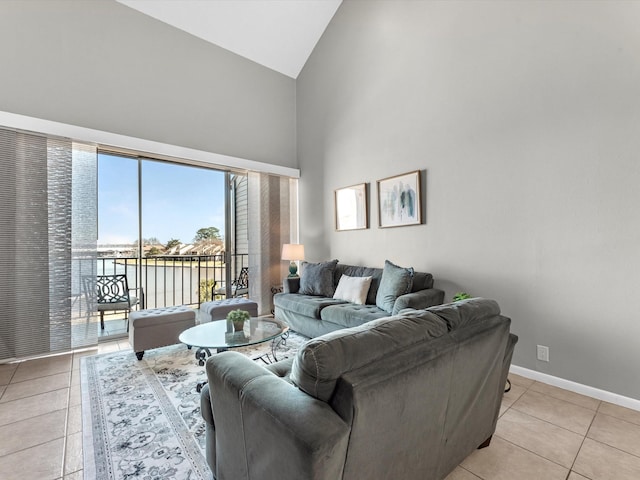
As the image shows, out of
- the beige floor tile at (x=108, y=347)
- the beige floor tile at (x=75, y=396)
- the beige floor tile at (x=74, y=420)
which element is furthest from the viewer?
the beige floor tile at (x=108, y=347)

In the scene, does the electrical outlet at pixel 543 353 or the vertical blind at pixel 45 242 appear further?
the vertical blind at pixel 45 242

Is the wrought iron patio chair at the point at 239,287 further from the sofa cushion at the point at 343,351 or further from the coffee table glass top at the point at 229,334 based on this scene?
the sofa cushion at the point at 343,351

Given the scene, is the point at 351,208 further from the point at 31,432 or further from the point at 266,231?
the point at 31,432

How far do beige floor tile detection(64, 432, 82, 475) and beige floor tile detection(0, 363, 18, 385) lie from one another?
141 cm

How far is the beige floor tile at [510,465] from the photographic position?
1.61 meters

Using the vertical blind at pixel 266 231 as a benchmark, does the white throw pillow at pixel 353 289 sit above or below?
below

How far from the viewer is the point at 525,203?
2746 mm

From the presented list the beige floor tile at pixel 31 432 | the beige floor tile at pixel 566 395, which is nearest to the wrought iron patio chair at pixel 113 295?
the beige floor tile at pixel 31 432

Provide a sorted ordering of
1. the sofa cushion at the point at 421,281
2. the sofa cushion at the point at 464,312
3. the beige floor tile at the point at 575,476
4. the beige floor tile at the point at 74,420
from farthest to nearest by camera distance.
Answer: the sofa cushion at the point at 421,281
the beige floor tile at the point at 74,420
the beige floor tile at the point at 575,476
the sofa cushion at the point at 464,312

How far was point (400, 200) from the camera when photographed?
3.83m

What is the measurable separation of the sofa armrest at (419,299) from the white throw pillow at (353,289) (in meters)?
0.60

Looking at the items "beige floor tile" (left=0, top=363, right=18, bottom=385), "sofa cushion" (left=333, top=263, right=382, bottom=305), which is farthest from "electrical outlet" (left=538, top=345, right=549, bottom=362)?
"beige floor tile" (left=0, top=363, right=18, bottom=385)

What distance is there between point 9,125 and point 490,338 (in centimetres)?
460

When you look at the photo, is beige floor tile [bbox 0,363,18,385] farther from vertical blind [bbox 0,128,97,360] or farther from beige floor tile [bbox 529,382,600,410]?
beige floor tile [bbox 529,382,600,410]
